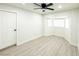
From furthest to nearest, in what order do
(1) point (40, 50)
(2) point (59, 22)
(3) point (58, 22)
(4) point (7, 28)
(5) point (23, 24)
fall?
(3) point (58, 22) < (2) point (59, 22) < (5) point (23, 24) < (4) point (7, 28) < (1) point (40, 50)

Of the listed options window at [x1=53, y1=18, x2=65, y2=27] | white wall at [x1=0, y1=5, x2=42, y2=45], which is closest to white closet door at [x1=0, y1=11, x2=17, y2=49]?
white wall at [x1=0, y1=5, x2=42, y2=45]

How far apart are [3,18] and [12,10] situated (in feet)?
2.18

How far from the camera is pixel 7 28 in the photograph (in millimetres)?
3943

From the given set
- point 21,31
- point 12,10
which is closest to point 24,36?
point 21,31

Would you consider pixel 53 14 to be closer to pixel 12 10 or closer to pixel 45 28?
pixel 45 28

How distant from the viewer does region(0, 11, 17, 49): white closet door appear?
3.71 metres

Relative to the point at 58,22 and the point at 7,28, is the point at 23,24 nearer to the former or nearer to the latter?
the point at 7,28

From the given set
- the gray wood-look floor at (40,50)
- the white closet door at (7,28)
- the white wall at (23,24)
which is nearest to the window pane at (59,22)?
the white wall at (23,24)

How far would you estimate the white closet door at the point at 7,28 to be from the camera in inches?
146

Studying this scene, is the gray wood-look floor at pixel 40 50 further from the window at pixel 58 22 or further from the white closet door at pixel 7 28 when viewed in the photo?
the window at pixel 58 22

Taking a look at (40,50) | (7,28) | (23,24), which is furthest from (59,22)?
(7,28)

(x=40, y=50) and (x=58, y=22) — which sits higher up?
(x=58, y=22)

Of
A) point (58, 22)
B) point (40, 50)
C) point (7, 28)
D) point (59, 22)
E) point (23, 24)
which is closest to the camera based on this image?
point (40, 50)

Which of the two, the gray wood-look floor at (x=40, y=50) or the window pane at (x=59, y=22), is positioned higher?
the window pane at (x=59, y=22)
